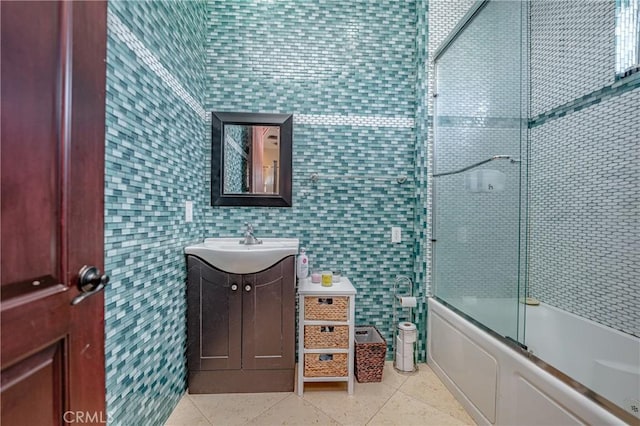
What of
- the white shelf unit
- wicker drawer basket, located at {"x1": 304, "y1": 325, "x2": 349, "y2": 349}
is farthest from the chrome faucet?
wicker drawer basket, located at {"x1": 304, "y1": 325, "x2": 349, "y2": 349}

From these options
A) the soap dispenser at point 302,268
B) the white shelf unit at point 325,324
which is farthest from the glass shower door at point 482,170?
the soap dispenser at point 302,268

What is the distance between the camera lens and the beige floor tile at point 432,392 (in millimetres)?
1486

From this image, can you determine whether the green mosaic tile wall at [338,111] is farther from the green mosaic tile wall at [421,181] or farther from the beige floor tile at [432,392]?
the beige floor tile at [432,392]

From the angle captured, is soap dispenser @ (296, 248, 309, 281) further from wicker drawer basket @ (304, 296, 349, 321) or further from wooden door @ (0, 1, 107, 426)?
wooden door @ (0, 1, 107, 426)

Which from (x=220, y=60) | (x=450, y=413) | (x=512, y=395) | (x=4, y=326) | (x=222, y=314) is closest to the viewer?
(x=4, y=326)

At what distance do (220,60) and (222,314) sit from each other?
1.82m

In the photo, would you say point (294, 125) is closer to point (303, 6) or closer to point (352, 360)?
point (303, 6)

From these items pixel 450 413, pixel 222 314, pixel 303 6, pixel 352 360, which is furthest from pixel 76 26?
pixel 450 413

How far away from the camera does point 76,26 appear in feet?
2.27

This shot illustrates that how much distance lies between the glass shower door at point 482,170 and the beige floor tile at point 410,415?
1.91 ft

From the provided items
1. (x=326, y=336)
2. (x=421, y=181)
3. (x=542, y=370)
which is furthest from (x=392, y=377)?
(x=421, y=181)

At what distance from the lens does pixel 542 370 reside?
1.07 metres

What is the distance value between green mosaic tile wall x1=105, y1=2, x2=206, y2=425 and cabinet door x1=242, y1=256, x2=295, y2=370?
406mm

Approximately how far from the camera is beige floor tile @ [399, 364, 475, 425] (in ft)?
4.88
